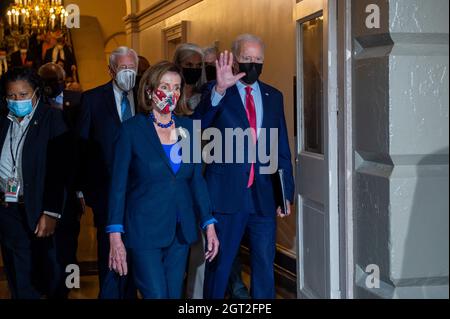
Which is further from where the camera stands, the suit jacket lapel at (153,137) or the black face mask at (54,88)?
the black face mask at (54,88)

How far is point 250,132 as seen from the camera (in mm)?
5156

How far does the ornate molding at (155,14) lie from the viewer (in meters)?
11.2

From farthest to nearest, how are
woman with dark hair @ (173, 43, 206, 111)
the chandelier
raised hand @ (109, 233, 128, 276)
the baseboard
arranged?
the chandelier
the baseboard
woman with dark hair @ (173, 43, 206, 111)
raised hand @ (109, 233, 128, 276)

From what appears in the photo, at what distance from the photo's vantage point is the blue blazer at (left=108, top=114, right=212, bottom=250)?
13.7ft

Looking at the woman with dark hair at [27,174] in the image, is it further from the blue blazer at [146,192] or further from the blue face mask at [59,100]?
the blue face mask at [59,100]

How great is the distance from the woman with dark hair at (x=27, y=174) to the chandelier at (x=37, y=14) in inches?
421

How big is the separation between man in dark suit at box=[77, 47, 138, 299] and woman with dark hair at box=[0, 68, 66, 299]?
12.6 inches

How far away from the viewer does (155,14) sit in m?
12.8

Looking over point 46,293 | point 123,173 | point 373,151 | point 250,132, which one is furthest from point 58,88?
point 373,151

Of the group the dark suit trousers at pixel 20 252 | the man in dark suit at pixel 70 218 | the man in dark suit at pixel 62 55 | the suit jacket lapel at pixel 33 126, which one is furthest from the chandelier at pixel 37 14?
the dark suit trousers at pixel 20 252

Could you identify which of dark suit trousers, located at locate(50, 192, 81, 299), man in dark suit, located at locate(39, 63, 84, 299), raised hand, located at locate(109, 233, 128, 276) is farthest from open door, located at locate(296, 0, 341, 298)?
dark suit trousers, located at locate(50, 192, 81, 299)

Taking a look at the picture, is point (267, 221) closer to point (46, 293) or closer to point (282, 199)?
point (282, 199)

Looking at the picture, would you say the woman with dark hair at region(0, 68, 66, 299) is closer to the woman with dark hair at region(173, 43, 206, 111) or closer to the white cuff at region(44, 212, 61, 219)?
the white cuff at region(44, 212, 61, 219)

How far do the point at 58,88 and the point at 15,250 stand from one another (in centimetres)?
226
